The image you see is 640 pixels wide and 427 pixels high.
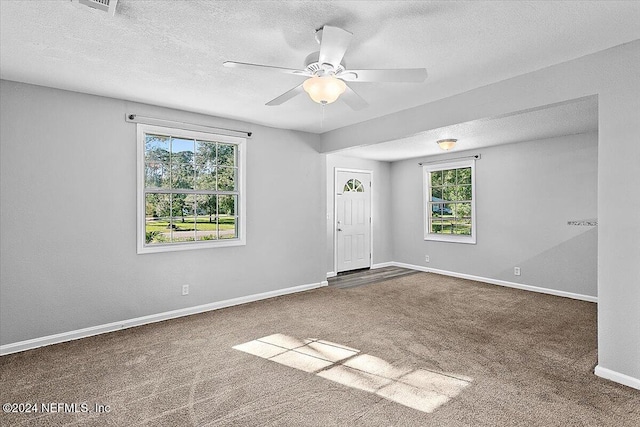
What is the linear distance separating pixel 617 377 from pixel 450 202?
425 cm

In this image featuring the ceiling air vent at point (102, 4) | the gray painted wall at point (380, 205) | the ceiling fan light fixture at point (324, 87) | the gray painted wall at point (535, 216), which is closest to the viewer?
the ceiling air vent at point (102, 4)

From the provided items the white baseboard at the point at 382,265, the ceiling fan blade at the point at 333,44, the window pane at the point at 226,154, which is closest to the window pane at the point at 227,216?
the window pane at the point at 226,154

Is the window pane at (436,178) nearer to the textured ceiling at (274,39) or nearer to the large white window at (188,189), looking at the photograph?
the textured ceiling at (274,39)

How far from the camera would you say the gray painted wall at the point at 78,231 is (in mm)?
3125

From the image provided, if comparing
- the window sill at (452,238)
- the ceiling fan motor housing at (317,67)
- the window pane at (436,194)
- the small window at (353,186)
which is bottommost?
the window sill at (452,238)

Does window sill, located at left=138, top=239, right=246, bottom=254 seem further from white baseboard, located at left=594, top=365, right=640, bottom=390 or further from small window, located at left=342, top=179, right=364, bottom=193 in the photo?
white baseboard, located at left=594, top=365, right=640, bottom=390

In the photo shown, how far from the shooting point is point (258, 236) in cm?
479

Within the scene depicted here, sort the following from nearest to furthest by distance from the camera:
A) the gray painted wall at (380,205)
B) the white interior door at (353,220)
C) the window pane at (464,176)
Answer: the window pane at (464,176)
the white interior door at (353,220)
the gray painted wall at (380,205)

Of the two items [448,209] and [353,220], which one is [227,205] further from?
[448,209]

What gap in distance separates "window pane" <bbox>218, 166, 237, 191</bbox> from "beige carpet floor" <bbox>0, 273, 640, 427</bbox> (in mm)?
1613

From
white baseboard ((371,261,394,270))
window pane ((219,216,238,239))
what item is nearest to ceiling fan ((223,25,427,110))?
window pane ((219,216,238,239))

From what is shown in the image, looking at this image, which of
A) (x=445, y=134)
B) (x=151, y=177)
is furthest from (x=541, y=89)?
(x=151, y=177)

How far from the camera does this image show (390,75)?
2230mm

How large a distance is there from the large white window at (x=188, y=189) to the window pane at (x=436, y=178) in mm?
3975
